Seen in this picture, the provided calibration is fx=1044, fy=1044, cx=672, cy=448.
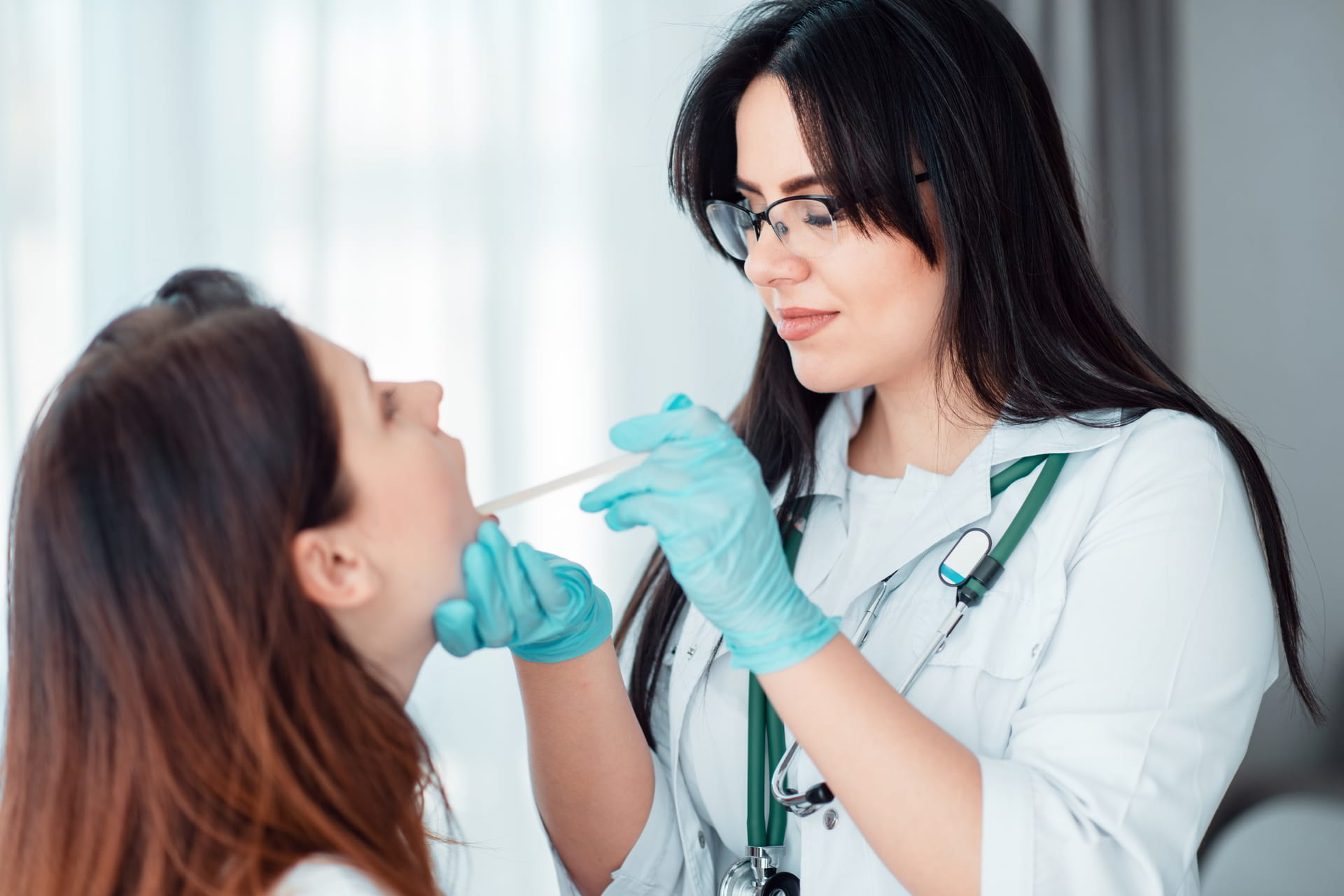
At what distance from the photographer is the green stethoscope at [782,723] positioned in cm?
111

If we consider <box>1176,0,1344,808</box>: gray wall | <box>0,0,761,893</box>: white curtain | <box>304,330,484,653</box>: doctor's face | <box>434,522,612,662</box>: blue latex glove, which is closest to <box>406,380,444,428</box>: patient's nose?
<box>304,330,484,653</box>: doctor's face

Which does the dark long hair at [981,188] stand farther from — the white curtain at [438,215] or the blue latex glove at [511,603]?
the white curtain at [438,215]

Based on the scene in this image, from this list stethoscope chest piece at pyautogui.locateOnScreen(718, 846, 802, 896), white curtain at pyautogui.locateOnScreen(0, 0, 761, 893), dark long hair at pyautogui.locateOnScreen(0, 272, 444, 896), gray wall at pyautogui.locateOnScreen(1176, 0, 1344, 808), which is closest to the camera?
dark long hair at pyautogui.locateOnScreen(0, 272, 444, 896)

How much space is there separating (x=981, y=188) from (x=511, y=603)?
69cm

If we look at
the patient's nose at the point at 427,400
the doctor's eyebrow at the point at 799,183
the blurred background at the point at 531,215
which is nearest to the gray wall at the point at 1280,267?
the blurred background at the point at 531,215

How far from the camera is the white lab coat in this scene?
0.94 metres

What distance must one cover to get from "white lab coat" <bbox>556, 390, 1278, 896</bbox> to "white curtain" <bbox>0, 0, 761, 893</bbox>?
0.96 m

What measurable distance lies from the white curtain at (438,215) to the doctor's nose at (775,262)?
0.98 meters

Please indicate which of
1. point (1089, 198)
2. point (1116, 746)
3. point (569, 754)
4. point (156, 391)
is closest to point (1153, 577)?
point (1116, 746)

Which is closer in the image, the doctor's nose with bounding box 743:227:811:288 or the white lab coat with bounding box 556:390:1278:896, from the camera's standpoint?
the white lab coat with bounding box 556:390:1278:896

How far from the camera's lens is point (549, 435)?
228 centimetres

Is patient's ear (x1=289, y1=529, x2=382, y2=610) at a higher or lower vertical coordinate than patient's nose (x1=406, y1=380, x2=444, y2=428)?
lower

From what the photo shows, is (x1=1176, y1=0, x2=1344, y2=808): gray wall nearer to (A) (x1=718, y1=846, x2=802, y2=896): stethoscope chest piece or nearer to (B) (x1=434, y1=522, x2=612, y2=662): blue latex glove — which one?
(A) (x1=718, y1=846, x2=802, y2=896): stethoscope chest piece

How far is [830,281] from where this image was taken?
120 cm
